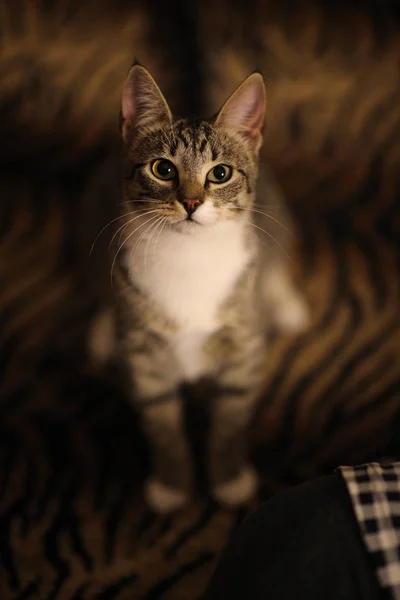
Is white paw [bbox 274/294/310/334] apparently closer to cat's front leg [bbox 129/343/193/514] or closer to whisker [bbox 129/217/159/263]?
A: cat's front leg [bbox 129/343/193/514]

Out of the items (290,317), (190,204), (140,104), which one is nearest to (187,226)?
(190,204)

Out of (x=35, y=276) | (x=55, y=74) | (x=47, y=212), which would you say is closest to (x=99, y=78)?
(x=55, y=74)

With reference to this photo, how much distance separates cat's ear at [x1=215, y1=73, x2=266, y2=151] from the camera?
67cm

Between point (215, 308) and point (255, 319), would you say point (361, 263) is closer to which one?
point (255, 319)

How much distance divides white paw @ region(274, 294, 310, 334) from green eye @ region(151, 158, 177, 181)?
0.48 m

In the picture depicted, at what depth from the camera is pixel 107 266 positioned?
0.91 meters

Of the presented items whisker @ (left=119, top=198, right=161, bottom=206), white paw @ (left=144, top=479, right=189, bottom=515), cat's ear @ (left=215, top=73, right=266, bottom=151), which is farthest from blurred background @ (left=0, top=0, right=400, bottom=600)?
cat's ear @ (left=215, top=73, right=266, bottom=151)

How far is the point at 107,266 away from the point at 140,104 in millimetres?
295

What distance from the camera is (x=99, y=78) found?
42.6 inches

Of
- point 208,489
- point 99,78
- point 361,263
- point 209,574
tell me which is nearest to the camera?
point 209,574

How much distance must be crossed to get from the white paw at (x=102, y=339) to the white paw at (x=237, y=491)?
31 centimetres

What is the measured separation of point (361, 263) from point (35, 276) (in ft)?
2.32

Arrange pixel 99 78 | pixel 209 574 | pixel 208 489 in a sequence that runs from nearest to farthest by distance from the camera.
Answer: pixel 209 574 < pixel 208 489 < pixel 99 78

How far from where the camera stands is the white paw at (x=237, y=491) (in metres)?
0.88
